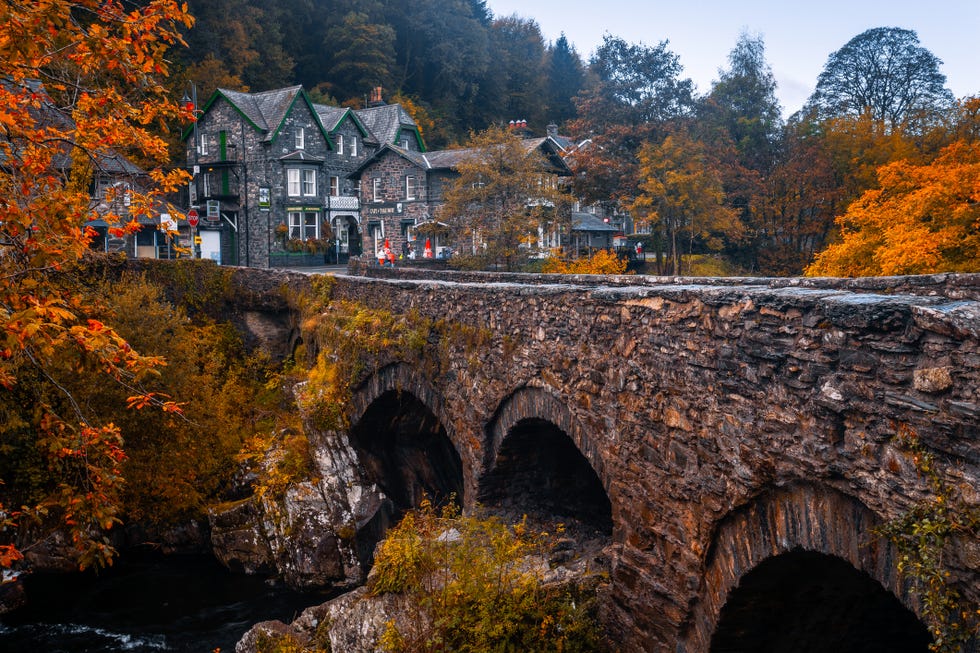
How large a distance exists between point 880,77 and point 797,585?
4486 centimetres

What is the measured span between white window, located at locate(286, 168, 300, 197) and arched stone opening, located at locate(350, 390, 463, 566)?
99.8ft

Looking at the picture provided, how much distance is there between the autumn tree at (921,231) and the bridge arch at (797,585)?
11939 millimetres

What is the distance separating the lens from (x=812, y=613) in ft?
21.7

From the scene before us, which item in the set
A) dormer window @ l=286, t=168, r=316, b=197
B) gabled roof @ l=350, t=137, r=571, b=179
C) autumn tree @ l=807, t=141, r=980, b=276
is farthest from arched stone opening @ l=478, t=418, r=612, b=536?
dormer window @ l=286, t=168, r=316, b=197

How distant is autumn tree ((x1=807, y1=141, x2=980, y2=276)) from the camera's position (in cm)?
1667

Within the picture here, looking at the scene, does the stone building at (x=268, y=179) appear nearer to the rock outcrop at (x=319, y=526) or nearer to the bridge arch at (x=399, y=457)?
the rock outcrop at (x=319, y=526)

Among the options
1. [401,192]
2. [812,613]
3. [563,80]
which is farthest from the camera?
[563,80]

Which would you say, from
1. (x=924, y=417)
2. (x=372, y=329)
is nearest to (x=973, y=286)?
(x=924, y=417)

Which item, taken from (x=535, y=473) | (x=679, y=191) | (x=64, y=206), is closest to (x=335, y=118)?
(x=679, y=191)

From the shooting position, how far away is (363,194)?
1718 inches

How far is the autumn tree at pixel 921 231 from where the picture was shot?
16672 millimetres

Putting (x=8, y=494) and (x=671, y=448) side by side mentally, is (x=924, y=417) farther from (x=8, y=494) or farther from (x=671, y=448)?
(x=8, y=494)

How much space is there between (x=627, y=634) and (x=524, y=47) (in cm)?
8066

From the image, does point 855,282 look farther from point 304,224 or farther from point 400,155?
point 304,224
